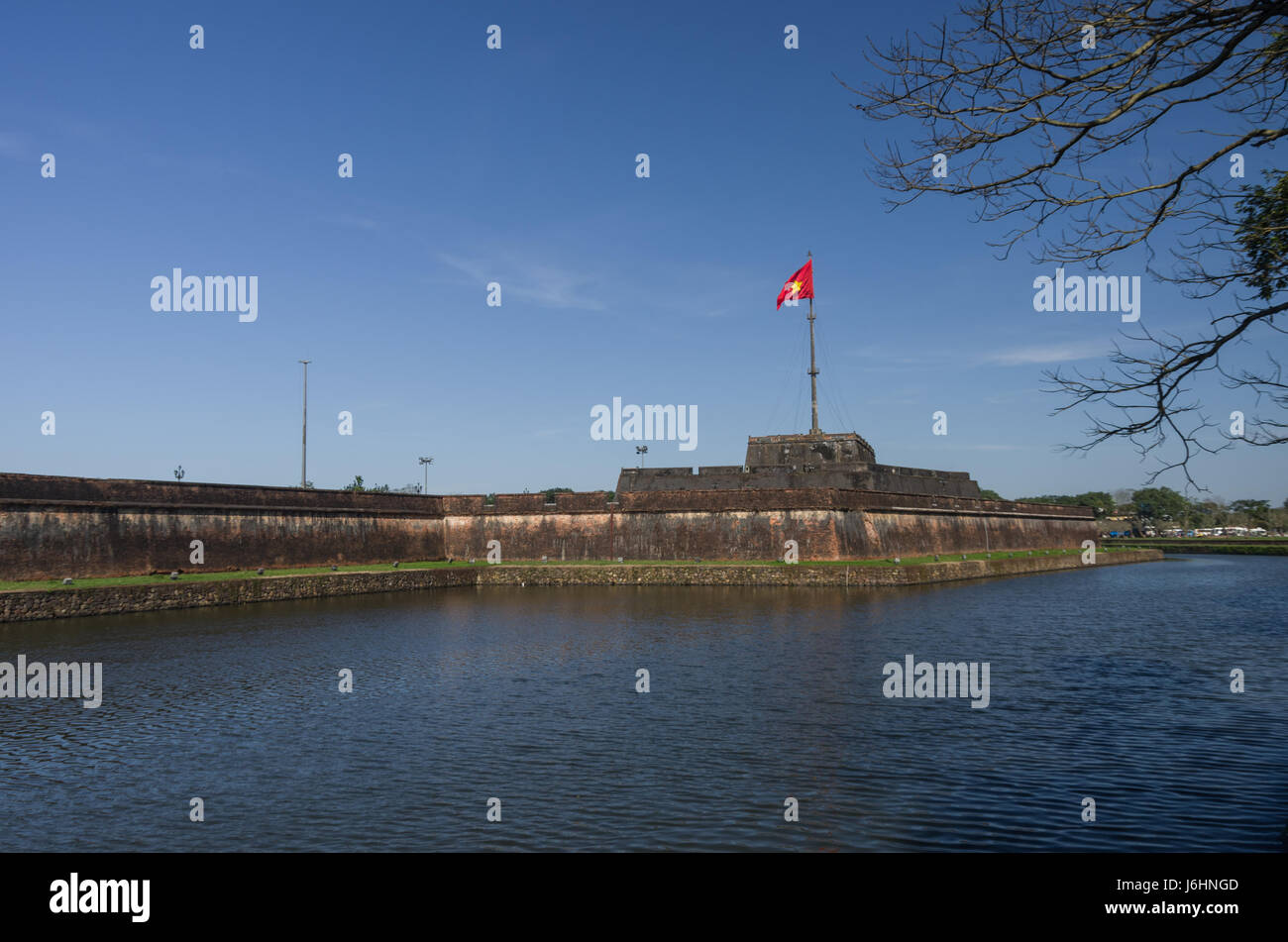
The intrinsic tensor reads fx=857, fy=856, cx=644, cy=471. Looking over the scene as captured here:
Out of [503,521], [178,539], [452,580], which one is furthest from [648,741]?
[503,521]

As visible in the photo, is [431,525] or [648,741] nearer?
[648,741]

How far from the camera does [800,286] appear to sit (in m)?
45.9

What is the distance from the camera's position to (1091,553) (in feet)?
178

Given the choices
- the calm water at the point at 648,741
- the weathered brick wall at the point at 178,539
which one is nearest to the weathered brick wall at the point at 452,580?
the calm water at the point at 648,741

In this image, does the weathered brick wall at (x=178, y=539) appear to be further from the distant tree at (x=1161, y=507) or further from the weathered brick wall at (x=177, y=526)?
the distant tree at (x=1161, y=507)

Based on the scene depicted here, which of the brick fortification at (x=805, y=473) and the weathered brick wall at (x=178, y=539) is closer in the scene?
the weathered brick wall at (x=178, y=539)

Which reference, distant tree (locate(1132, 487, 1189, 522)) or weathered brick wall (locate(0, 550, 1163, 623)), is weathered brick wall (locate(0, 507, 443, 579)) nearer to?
weathered brick wall (locate(0, 550, 1163, 623))

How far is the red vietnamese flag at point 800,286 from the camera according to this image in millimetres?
45281

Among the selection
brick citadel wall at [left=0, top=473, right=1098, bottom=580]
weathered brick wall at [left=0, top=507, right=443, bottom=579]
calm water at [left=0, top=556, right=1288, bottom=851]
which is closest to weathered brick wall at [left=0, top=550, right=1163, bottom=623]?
calm water at [left=0, top=556, right=1288, bottom=851]

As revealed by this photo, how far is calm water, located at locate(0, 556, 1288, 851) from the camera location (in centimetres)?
815

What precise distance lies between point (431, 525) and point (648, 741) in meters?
34.0

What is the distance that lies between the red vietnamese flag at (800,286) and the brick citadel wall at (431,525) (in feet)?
39.0

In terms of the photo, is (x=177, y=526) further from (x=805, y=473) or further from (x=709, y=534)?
(x=805, y=473)
